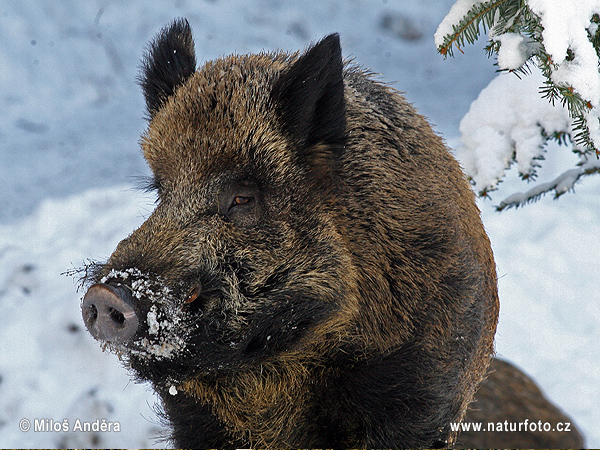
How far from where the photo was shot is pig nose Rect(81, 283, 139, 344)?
2000 mm

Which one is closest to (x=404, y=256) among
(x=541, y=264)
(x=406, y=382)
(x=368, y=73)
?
(x=406, y=382)

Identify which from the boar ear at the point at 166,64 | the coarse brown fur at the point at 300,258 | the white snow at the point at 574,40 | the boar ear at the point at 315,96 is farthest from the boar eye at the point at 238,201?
the white snow at the point at 574,40

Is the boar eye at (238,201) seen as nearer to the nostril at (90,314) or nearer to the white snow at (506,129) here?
the nostril at (90,314)

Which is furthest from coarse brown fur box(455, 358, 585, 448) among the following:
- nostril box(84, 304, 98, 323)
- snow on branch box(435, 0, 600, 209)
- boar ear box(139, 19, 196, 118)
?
nostril box(84, 304, 98, 323)

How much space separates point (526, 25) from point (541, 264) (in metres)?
4.13

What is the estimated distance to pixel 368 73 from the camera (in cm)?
311

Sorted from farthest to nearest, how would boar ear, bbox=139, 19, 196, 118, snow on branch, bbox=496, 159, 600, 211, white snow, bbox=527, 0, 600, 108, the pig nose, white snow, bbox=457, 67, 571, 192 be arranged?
snow on branch, bbox=496, 159, 600, 211
white snow, bbox=457, 67, 571, 192
boar ear, bbox=139, 19, 196, 118
the pig nose
white snow, bbox=527, 0, 600, 108

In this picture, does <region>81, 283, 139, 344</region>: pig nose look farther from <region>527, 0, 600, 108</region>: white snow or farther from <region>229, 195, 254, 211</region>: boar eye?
<region>527, 0, 600, 108</region>: white snow

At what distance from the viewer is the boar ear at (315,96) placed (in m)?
2.43

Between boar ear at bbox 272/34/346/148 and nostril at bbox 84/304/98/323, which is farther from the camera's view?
boar ear at bbox 272/34/346/148

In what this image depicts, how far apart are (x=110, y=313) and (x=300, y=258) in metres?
0.74

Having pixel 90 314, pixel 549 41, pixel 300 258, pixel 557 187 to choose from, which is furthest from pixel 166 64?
pixel 557 187

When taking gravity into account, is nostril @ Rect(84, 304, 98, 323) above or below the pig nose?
above

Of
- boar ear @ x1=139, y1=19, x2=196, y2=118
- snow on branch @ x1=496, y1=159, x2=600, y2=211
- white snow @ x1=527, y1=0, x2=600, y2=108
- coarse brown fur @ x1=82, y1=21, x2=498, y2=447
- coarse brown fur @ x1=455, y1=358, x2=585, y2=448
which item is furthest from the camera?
coarse brown fur @ x1=455, y1=358, x2=585, y2=448
